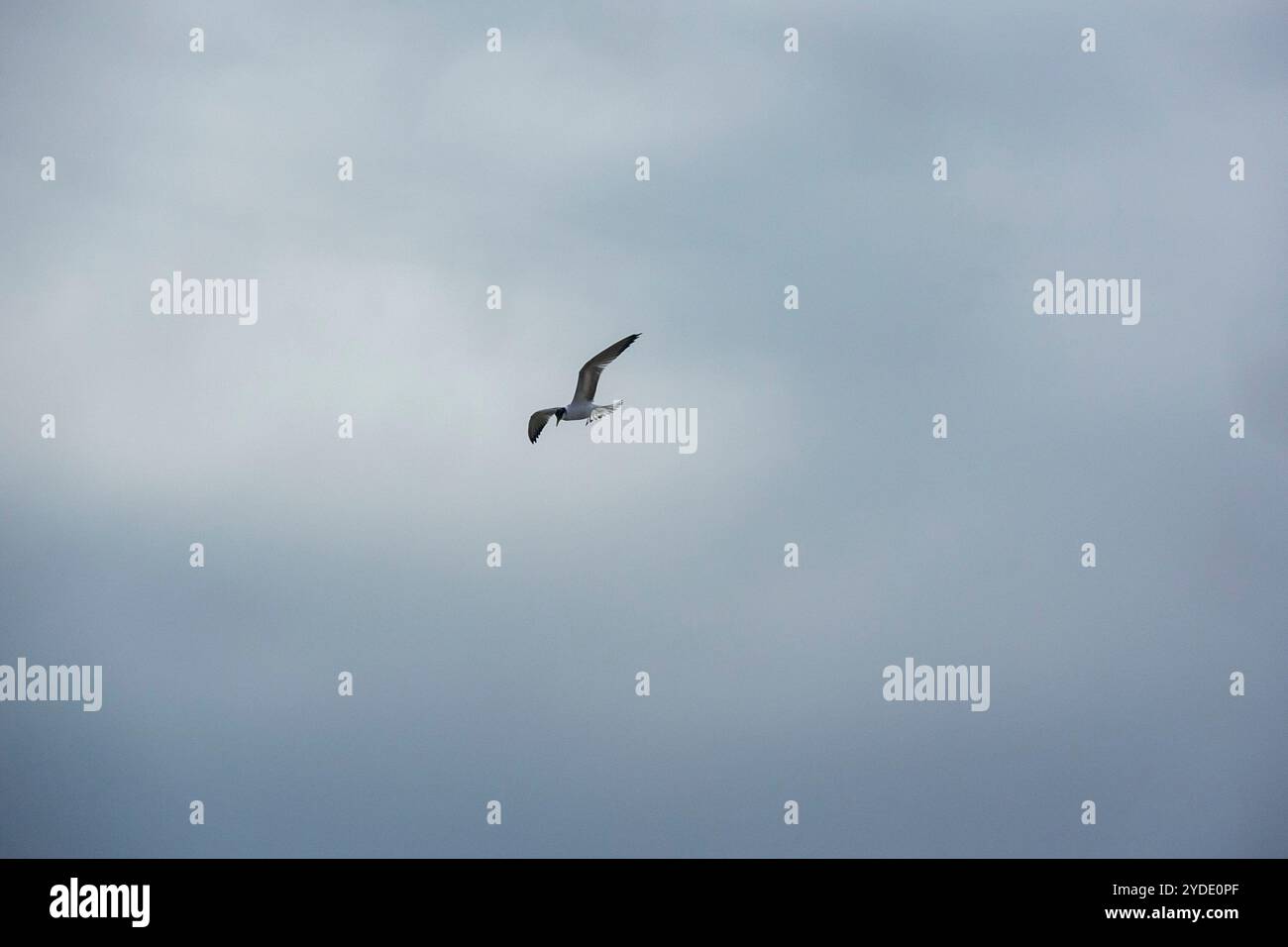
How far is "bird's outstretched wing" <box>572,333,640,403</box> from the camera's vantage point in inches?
1506

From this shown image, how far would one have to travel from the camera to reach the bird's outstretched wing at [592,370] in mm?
38250

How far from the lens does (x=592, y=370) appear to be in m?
38.7
